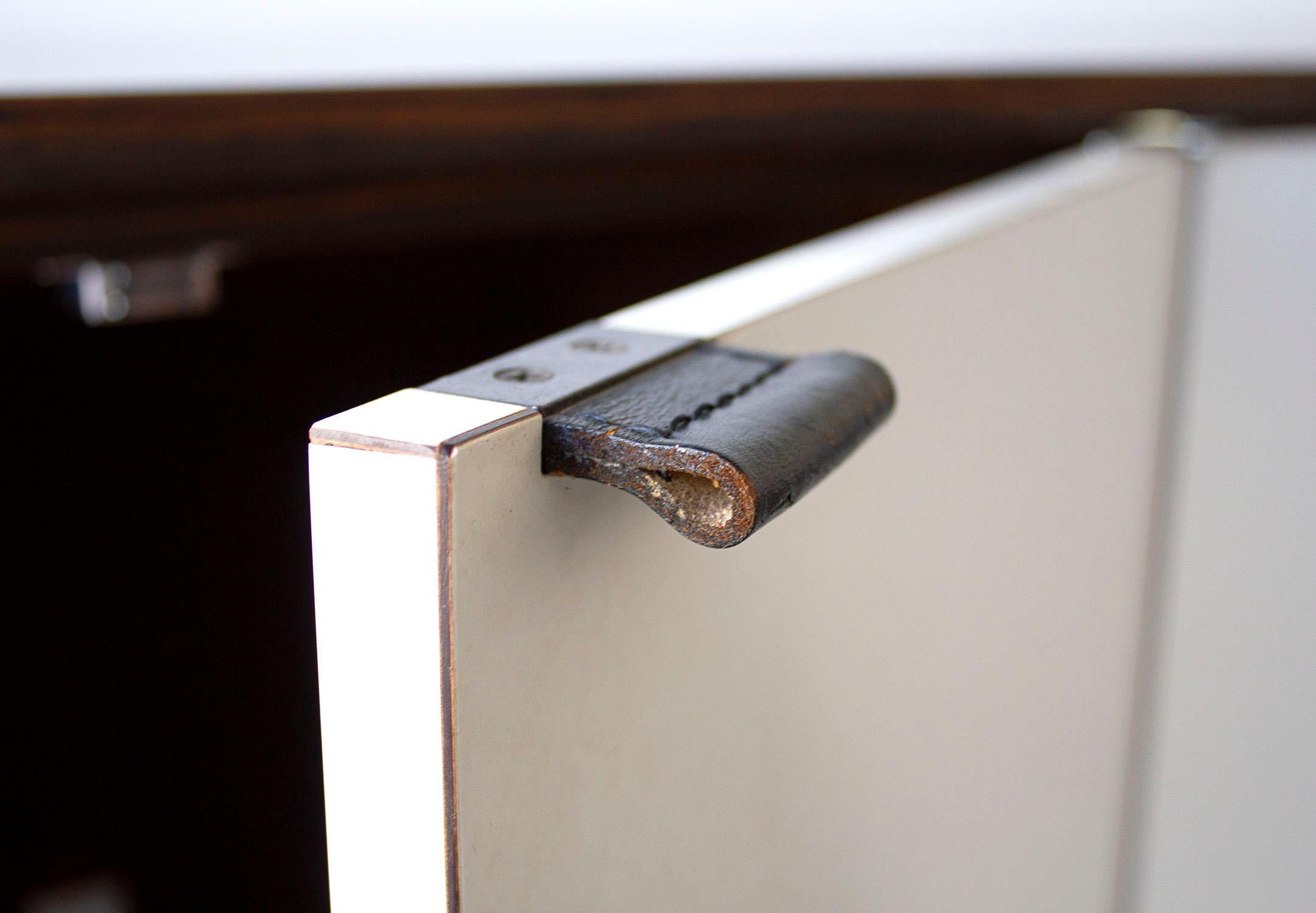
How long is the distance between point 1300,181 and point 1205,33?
213mm

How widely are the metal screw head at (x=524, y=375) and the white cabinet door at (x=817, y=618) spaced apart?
0.02m

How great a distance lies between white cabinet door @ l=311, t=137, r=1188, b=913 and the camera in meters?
0.17

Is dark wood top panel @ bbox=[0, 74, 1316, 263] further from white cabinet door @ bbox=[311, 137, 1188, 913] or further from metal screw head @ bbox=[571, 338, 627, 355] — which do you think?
metal screw head @ bbox=[571, 338, 627, 355]

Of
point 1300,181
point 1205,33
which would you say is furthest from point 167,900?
point 1205,33

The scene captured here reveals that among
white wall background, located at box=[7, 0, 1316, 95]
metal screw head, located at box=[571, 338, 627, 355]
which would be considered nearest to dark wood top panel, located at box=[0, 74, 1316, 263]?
white wall background, located at box=[7, 0, 1316, 95]

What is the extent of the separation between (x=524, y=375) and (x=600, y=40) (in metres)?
0.35

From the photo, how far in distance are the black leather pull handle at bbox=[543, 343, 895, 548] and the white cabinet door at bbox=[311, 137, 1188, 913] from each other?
0.04 ft

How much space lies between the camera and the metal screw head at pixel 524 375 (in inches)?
8.3

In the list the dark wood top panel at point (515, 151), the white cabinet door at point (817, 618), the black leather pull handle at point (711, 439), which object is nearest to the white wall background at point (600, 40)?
the dark wood top panel at point (515, 151)

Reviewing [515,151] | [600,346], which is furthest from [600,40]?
[600,346]

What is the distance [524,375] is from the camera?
215mm

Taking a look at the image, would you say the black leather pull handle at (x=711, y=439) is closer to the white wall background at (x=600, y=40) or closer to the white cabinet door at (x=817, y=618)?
the white cabinet door at (x=817, y=618)

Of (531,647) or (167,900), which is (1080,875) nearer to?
(531,647)

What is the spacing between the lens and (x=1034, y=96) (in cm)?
62
